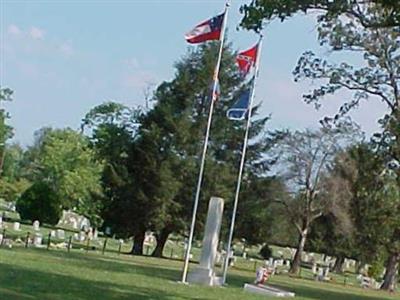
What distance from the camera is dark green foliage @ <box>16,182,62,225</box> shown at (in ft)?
218

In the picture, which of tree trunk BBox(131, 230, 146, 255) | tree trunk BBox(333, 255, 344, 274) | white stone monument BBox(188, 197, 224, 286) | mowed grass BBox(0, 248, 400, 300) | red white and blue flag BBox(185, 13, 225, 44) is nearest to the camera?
mowed grass BBox(0, 248, 400, 300)

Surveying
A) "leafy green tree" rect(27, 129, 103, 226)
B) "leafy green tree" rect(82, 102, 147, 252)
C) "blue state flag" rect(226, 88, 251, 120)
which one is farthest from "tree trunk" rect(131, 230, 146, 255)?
"blue state flag" rect(226, 88, 251, 120)

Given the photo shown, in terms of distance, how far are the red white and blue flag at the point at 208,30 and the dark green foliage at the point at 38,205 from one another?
42006mm

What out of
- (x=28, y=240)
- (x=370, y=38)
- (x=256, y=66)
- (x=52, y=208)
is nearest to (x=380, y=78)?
(x=370, y=38)

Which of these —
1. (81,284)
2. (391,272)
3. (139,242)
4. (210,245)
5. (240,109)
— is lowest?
(81,284)

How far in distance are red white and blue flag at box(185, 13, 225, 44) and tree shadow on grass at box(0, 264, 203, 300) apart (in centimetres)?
761

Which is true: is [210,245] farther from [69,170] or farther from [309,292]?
[69,170]

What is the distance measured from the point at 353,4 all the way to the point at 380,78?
24113mm

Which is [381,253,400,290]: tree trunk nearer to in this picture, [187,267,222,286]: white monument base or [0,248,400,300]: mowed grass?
[0,248,400,300]: mowed grass

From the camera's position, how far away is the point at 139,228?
54.0 meters

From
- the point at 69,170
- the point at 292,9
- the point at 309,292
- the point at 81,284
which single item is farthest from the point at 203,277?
the point at 69,170

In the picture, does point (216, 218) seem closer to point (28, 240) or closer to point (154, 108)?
point (28, 240)

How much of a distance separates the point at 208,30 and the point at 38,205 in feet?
142

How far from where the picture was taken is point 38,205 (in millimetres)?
66812
